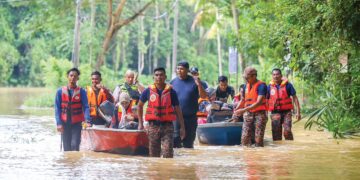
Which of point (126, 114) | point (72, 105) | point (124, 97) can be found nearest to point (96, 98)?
point (124, 97)

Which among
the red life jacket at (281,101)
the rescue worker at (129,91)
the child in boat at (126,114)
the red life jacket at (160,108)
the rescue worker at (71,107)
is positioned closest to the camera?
the red life jacket at (160,108)

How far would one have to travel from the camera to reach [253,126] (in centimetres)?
1609

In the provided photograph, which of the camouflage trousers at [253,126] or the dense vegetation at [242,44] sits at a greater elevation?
the dense vegetation at [242,44]

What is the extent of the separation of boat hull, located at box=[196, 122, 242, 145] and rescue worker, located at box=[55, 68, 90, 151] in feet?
10.2

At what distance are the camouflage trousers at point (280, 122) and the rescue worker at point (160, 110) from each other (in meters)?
4.76

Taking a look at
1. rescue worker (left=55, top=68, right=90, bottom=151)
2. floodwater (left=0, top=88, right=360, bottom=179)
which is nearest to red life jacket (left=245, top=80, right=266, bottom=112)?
floodwater (left=0, top=88, right=360, bottom=179)

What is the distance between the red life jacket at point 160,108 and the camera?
525 inches

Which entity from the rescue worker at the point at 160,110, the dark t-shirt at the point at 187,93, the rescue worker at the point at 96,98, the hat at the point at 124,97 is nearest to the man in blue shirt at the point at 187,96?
the dark t-shirt at the point at 187,93

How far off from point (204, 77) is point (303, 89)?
47.4 metres

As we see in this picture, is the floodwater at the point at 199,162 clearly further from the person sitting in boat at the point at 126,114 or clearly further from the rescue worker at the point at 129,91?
the rescue worker at the point at 129,91

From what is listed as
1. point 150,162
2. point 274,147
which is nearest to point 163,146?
point 150,162

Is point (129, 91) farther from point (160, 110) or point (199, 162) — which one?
point (199, 162)

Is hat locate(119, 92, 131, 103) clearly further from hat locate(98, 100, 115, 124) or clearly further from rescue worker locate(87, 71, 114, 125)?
rescue worker locate(87, 71, 114, 125)

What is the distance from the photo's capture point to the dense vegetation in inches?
608
